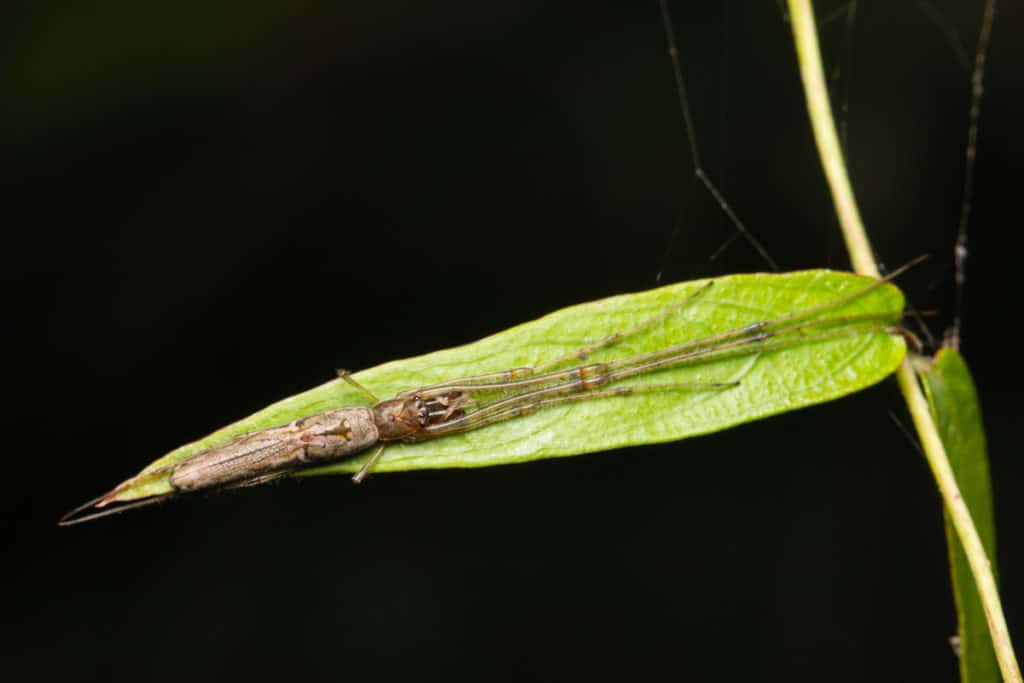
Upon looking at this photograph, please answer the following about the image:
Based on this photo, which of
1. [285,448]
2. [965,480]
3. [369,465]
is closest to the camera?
[965,480]

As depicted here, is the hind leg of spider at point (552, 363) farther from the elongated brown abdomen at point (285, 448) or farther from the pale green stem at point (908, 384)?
the pale green stem at point (908, 384)

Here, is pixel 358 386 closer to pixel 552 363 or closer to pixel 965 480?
pixel 552 363

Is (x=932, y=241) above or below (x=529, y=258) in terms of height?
below

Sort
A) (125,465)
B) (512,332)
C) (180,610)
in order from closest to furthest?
(512,332) → (125,465) → (180,610)

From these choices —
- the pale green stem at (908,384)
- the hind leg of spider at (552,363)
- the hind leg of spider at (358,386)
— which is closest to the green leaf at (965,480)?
the pale green stem at (908,384)

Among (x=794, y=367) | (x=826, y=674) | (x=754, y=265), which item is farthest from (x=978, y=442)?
(x=826, y=674)

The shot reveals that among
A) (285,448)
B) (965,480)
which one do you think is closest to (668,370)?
(965,480)

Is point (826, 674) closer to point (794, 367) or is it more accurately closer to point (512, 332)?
point (794, 367)
